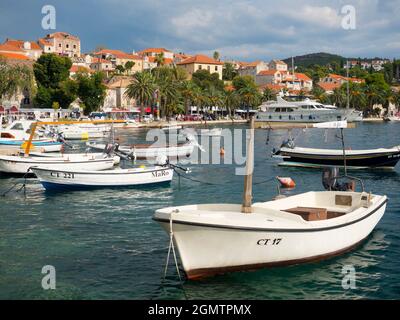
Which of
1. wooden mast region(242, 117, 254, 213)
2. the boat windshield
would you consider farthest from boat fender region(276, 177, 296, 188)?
the boat windshield

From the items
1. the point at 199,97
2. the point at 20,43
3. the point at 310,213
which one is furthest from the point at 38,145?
the point at 20,43

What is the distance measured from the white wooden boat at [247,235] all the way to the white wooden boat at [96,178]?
47.3 ft

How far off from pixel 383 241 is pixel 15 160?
23471 millimetres

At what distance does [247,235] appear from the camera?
40.8 ft

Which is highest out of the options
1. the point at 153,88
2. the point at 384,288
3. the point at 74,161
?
the point at 153,88

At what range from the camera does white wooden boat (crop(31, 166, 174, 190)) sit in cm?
2705

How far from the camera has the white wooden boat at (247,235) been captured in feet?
40.3

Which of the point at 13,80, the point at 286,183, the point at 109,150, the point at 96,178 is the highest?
the point at 13,80

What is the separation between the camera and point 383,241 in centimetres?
1733

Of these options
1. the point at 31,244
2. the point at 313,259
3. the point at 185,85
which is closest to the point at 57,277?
the point at 31,244

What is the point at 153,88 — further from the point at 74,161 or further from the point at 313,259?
the point at 313,259

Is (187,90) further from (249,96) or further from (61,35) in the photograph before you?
(61,35)

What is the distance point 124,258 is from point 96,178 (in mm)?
12952

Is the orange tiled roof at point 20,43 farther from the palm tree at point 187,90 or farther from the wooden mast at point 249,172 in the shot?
the wooden mast at point 249,172
